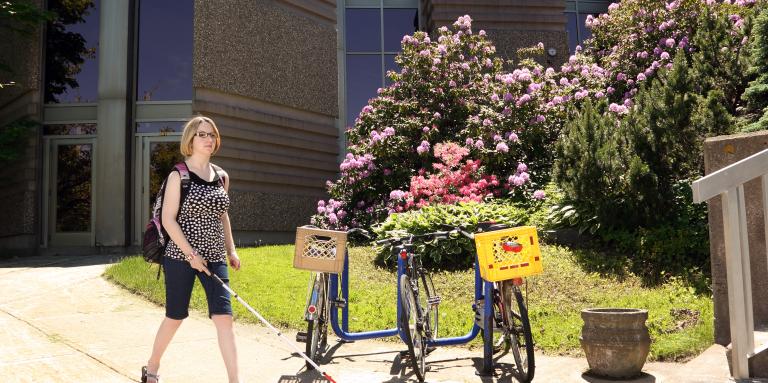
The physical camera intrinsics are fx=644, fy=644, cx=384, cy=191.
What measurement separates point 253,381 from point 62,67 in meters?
12.5

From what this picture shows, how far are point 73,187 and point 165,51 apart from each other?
362 cm

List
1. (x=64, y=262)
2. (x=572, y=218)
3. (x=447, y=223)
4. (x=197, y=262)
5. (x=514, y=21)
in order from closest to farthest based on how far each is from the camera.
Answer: (x=197, y=262) < (x=572, y=218) < (x=447, y=223) < (x=64, y=262) < (x=514, y=21)

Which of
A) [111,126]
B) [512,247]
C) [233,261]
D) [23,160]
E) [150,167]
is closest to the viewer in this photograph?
[233,261]

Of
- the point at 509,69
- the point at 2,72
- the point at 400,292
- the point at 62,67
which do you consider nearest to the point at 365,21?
the point at 509,69

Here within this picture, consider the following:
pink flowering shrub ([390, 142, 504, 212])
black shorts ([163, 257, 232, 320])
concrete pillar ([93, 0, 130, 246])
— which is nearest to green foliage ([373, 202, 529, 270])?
pink flowering shrub ([390, 142, 504, 212])

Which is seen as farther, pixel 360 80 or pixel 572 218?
pixel 360 80

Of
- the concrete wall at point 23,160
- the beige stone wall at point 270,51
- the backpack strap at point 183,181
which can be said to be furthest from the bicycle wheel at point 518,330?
the concrete wall at point 23,160

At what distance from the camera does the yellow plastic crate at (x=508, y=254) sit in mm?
4637

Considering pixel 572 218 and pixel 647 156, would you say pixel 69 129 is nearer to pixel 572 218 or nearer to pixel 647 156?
pixel 572 218

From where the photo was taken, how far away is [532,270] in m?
4.69

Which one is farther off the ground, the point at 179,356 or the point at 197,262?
the point at 197,262

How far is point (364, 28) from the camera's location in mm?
18688

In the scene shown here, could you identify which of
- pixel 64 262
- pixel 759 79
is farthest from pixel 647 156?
pixel 64 262

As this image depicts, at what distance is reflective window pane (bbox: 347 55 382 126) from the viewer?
1812 cm
